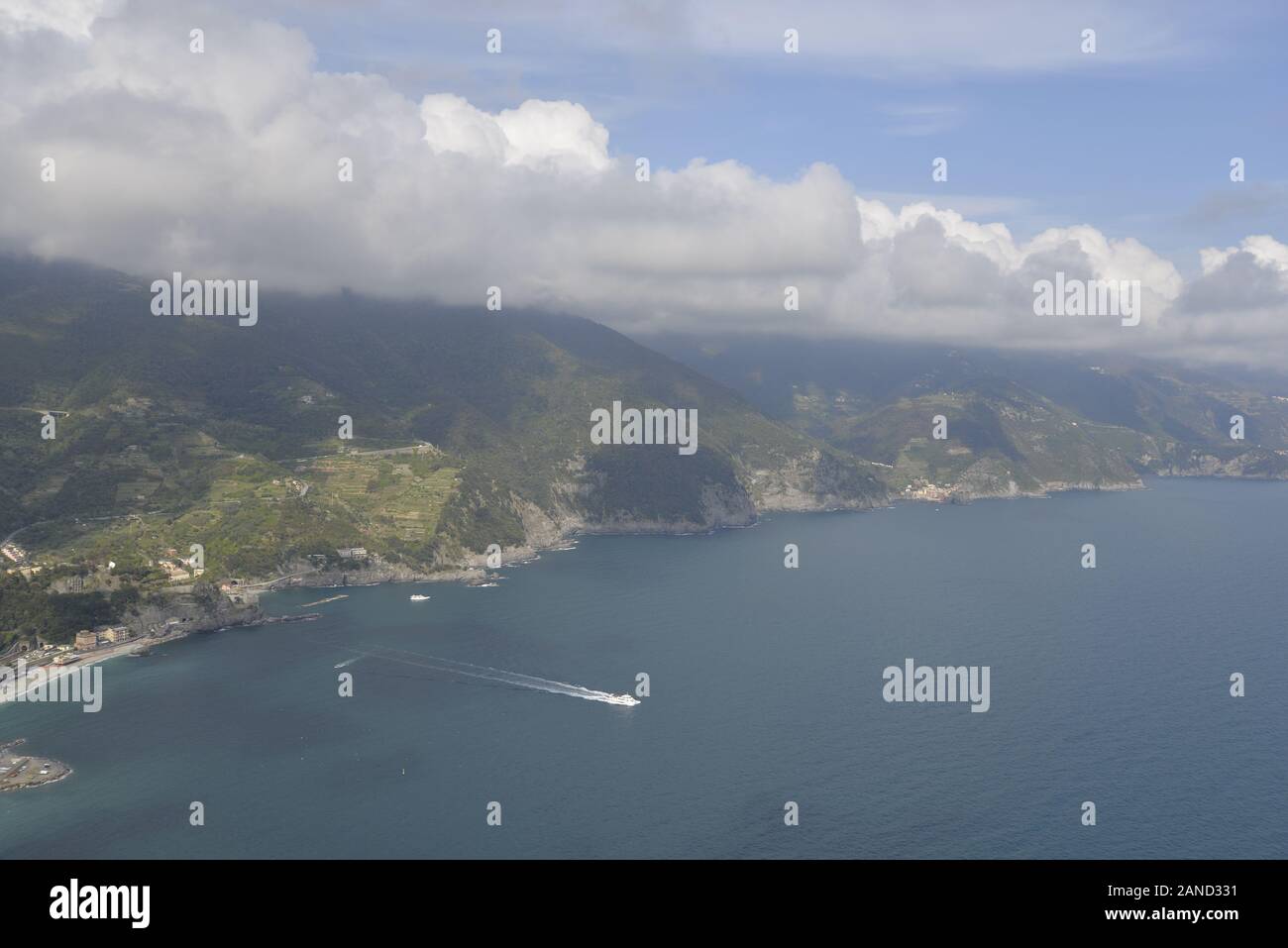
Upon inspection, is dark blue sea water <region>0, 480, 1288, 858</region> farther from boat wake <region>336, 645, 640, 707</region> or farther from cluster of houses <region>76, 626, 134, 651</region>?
cluster of houses <region>76, 626, 134, 651</region>

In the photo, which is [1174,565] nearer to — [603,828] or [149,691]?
[603,828]

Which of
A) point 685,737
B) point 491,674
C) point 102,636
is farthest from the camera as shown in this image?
point 102,636

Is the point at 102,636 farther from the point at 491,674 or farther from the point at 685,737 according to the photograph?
the point at 685,737

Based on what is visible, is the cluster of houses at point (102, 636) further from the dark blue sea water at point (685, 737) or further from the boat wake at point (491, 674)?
the boat wake at point (491, 674)

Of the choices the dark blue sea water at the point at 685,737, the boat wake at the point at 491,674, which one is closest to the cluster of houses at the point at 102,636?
the dark blue sea water at the point at 685,737

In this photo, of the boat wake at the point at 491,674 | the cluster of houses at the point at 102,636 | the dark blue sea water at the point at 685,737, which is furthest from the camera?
the cluster of houses at the point at 102,636

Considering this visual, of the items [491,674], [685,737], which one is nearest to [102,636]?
[491,674]

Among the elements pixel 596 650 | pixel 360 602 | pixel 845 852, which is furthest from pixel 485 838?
pixel 360 602
